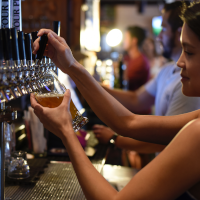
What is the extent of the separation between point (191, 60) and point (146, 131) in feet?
1.48

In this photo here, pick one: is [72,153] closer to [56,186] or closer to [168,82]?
[56,186]

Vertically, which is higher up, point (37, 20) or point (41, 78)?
point (37, 20)

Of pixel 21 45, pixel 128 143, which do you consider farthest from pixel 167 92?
pixel 21 45

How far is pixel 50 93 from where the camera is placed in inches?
44.9

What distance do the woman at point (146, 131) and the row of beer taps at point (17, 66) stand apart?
0.26 ft

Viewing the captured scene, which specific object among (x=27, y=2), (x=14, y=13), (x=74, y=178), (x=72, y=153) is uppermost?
(x=27, y=2)

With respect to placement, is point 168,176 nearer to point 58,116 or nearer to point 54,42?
point 58,116

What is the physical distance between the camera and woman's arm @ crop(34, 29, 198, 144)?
4.45ft

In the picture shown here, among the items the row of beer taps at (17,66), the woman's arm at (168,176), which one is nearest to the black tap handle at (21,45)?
the row of beer taps at (17,66)

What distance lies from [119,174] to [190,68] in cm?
108

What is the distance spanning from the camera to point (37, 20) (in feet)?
11.3

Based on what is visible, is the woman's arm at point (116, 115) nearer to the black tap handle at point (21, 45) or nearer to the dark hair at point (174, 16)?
the black tap handle at point (21, 45)

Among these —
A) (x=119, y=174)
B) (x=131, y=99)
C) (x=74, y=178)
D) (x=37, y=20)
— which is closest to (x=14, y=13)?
(x=74, y=178)

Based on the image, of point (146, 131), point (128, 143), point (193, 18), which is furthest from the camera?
point (128, 143)
